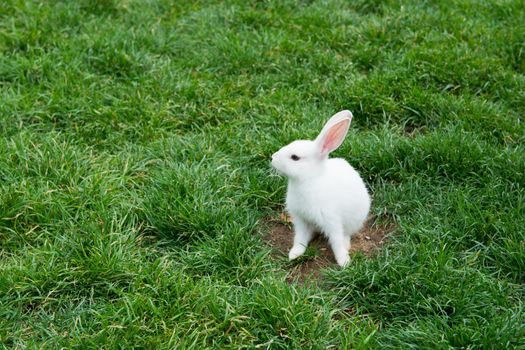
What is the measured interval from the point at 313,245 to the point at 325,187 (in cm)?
46

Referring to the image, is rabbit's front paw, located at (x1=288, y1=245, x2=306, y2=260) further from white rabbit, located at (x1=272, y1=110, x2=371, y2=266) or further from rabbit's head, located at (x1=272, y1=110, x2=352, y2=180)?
rabbit's head, located at (x1=272, y1=110, x2=352, y2=180)

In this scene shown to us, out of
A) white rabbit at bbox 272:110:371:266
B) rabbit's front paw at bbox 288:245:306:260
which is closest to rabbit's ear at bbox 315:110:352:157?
white rabbit at bbox 272:110:371:266

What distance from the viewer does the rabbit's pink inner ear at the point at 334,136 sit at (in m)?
3.93

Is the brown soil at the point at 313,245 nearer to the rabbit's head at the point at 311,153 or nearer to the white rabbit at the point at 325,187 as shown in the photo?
the white rabbit at the point at 325,187

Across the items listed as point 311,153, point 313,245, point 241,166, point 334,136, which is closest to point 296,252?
point 313,245

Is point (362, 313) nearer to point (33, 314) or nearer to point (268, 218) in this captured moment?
point (268, 218)

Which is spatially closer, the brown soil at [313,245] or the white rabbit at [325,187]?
the white rabbit at [325,187]

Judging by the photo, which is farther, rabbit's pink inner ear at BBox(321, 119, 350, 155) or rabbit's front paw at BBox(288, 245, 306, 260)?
rabbit's front paw at BBox(288, 245, 306, 260)

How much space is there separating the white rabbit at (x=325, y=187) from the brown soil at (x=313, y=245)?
75mm

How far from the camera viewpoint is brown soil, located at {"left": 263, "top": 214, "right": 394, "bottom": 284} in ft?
13.5

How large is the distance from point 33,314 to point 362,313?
1.64 meters

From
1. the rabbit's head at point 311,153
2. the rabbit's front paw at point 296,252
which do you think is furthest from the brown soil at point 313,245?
the rabbit's head at point 311,153

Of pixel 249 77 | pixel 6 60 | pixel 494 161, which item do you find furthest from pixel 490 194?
pixel 6 60

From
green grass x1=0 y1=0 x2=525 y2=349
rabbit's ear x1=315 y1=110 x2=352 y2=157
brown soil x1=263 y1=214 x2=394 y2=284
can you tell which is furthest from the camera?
brown soil x1=263 y1=214 x2=394 y2=284
